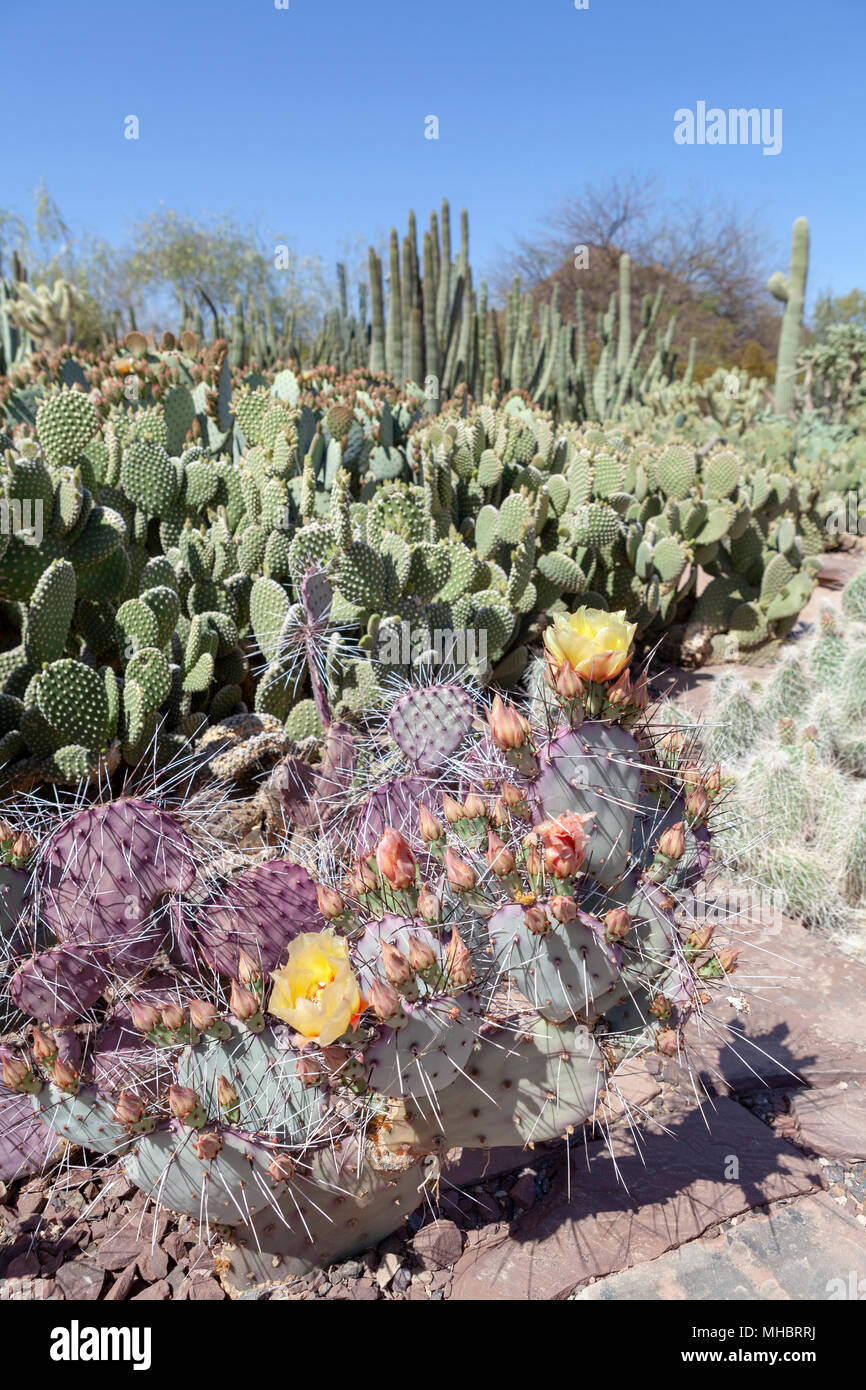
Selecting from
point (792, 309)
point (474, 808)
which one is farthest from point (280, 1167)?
point (792, 309)

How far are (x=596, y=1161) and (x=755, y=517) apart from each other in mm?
5248

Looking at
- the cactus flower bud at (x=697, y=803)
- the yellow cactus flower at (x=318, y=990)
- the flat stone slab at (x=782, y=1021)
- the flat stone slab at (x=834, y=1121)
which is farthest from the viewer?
the flat stone slab at (x=782, y=1021)

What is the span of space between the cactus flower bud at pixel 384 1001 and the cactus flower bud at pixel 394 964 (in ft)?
0.08

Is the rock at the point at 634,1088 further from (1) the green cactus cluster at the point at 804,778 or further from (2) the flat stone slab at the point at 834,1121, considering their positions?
(1) the green cactus cluster at the point at 804,778

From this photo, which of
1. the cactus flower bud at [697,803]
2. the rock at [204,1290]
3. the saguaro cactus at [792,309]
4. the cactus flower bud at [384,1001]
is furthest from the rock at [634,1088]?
the saguaro cactus at [792,309]

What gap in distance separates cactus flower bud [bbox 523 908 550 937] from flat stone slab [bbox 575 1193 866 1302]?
31.6 inches

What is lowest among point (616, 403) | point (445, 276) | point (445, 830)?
point (445, 830)

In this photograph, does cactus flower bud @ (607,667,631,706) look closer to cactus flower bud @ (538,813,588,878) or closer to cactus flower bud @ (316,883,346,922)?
cactus flower bud @ (538,813,588,878)

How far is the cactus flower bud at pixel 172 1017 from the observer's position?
1.32 metres

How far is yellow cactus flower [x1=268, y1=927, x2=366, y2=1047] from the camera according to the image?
3.99ft

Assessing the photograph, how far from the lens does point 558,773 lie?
1.42m

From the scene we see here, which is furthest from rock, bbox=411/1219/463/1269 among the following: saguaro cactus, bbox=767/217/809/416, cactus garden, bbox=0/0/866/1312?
saguaro cactus, bbox=767/217/809/416
